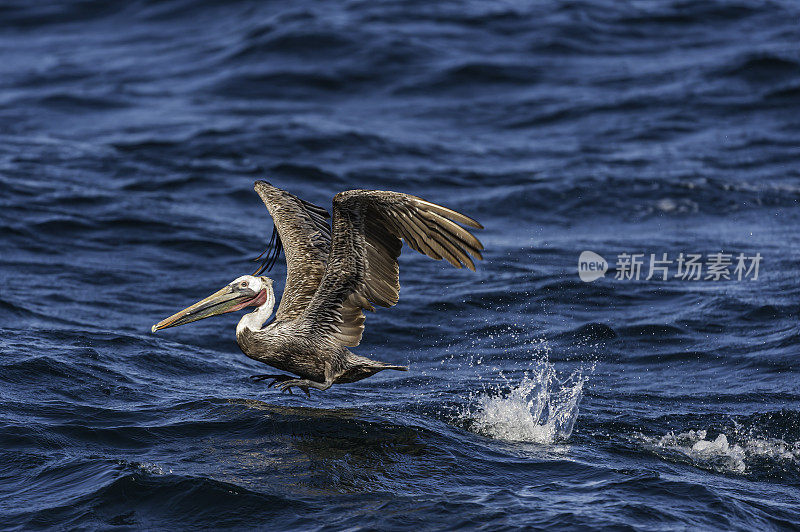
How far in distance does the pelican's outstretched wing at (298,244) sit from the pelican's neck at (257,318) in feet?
0.51

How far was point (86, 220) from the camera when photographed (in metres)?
14.1

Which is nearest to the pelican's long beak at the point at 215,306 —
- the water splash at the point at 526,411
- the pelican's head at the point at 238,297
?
the pelican's head at the point at 238,297

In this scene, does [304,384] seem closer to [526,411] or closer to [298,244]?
[298,244]

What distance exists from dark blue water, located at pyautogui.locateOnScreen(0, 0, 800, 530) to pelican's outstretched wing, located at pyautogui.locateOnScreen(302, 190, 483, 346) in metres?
0.83

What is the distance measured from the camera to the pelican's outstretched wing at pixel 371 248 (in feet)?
23.9

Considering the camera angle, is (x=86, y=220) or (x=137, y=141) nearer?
(x=86, y=220)

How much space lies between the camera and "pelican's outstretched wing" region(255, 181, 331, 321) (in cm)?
872

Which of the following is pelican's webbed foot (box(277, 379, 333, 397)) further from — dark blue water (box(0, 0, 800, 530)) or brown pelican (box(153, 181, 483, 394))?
dark blue water (box(0, 0, 800, 530))

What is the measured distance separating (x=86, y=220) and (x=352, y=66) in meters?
8.06

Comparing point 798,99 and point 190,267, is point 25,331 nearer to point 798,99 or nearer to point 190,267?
point 190,267

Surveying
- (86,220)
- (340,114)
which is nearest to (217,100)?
(340,114)

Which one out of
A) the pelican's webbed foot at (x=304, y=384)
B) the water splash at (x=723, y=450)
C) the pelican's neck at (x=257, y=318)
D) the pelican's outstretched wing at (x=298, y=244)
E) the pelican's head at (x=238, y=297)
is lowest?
the water splash at (x=723, y=450)

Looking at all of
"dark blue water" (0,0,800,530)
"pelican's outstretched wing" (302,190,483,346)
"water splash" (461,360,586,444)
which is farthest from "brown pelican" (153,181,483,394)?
"water splash" (461,360,586,444)

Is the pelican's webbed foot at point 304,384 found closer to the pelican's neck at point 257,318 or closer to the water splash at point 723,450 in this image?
the pelican's neck at point 257,318
